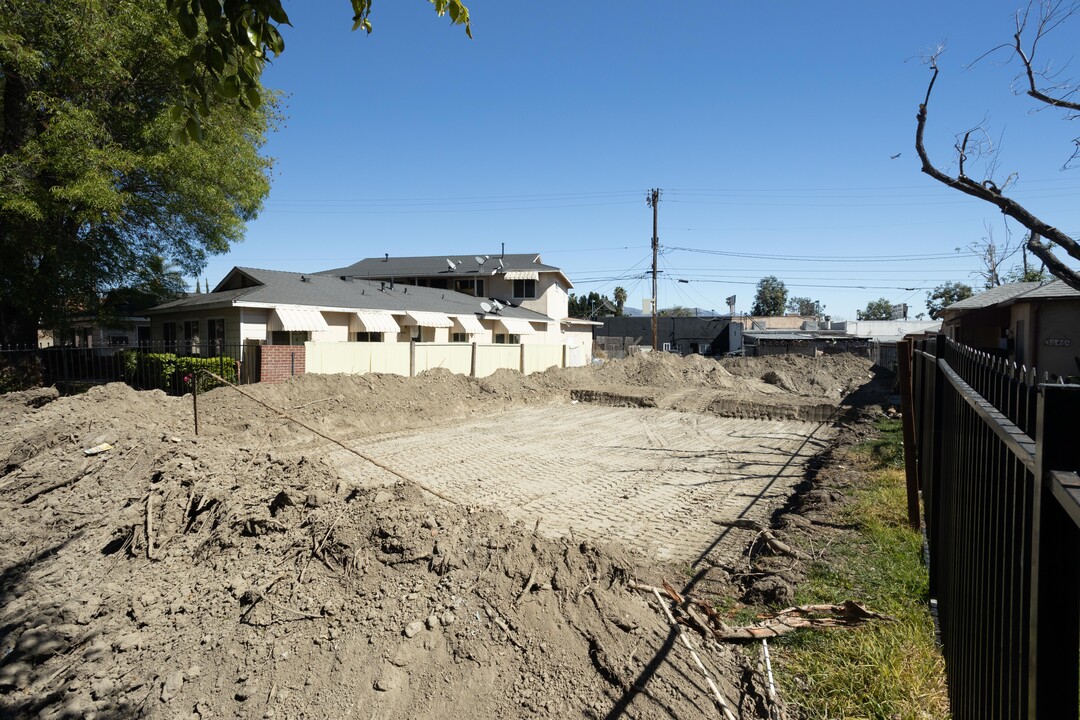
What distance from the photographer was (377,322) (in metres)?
25.1

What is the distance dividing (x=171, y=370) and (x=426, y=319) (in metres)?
11.3

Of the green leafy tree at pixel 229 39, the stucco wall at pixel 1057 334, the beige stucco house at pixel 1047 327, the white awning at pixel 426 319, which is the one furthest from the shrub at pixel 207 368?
the stucco wall at pixel 1057 334

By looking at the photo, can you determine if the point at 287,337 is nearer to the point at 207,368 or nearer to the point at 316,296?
the point at 316,296

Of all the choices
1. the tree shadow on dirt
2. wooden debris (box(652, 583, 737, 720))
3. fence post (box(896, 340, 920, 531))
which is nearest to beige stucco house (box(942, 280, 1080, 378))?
fence post (box(896, 340, 920, 531))

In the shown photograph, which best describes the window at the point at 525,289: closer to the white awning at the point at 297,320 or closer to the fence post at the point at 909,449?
the white awning at the point at 297,320

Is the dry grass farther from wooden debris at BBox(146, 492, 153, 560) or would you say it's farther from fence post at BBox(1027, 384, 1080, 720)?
wooden debris at BBox(146, 492, 153, 560)

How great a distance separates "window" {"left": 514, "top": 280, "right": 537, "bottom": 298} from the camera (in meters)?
40.4

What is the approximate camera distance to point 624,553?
5.88 metres

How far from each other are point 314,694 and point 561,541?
241cm

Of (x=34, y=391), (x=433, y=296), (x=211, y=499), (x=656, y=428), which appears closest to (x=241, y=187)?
(x=34, y=391)

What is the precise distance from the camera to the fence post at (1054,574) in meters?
1.32

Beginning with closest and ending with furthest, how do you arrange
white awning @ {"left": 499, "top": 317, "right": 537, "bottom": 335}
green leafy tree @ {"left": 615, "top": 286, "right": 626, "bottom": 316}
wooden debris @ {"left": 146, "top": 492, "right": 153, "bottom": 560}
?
wooden debris @ {"left": 146, "top": 492, "right": 153, "bottom": 560}, white awning @ {"left": 499, "top": 317, "right": 537, "bottom": 335}, green leafy tree @ {"left": 615, "top": 286, "right": 626, "bottom": 316}

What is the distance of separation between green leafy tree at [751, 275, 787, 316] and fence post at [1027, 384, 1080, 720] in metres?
116

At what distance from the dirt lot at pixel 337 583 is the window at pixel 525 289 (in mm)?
29776
